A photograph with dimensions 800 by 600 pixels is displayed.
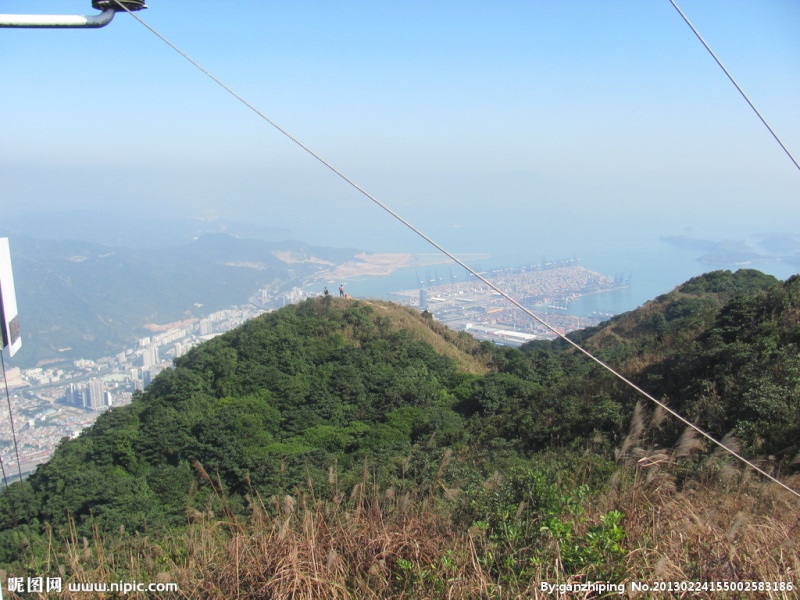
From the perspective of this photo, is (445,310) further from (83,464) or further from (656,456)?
(656,456)

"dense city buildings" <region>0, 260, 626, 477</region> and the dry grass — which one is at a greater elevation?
the dry grass

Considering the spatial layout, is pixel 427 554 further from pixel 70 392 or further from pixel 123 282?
pixel 123 282

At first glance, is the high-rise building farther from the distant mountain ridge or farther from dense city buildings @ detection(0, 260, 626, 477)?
the distant mountain ridge

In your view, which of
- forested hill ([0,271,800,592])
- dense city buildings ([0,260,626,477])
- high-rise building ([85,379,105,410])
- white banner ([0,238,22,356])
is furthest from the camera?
high-rise building ([85,379,105,410])

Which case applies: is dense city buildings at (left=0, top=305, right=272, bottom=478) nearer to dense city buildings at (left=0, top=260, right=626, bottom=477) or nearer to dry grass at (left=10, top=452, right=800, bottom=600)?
dense city buildings at (left=0, top=260, right=626, bottom=477)

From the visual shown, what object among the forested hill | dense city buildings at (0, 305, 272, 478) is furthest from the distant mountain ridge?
the forested hill

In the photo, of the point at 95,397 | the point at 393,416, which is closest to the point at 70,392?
the point at 95,397

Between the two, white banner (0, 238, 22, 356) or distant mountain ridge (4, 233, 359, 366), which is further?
distant mountain ridge (4, 233, 359, 366)

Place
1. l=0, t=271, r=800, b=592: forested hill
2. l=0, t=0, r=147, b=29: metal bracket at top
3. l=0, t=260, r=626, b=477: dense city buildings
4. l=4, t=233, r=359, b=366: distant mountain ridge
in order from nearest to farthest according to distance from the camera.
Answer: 1. l=0, t=0, r=147, b=29: metal bracket at top
2. l=0, t=271, r=800, b=592: forested hill
3. l=0, t=260, r=626, b=477: dense city buildings
4. l=4, t=233, r=359, b=366: distant mountain ridge

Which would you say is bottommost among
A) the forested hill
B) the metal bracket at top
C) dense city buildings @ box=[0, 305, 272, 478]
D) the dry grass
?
dense city buildings @ box=[0, 305, 272, 478]
